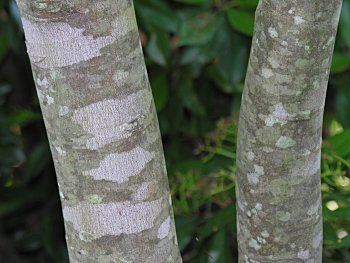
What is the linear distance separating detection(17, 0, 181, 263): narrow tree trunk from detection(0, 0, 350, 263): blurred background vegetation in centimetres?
34

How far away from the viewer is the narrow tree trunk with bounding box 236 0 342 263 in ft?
2.09

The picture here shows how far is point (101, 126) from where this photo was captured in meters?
0.65

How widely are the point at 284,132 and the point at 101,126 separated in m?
0.19

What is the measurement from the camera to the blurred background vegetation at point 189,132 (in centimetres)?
114

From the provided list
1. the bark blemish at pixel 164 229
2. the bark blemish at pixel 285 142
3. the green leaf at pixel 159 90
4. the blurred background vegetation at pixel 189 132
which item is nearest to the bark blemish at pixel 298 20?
the bark blemish at pixel 285 142

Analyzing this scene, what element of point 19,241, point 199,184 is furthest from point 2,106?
point 199,184

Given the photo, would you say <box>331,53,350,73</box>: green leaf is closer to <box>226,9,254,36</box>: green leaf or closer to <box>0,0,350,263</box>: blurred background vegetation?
<box>0,0,350,263</box>: blurred background vegetation

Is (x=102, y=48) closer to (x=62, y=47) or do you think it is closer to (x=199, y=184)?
(x=62, y=47)

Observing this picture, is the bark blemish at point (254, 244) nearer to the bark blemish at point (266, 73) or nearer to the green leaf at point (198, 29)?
the bark blemish at point (266, 73)

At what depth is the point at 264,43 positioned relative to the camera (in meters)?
0.66

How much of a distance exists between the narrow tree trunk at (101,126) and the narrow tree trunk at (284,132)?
10 centimetres

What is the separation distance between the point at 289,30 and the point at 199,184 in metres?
0.65

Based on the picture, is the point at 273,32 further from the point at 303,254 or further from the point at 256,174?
the point at 303,254

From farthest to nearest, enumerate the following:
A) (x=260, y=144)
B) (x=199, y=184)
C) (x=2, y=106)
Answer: (x=2, y=106)
(x=199, y=184)
(x=260, y=144)
